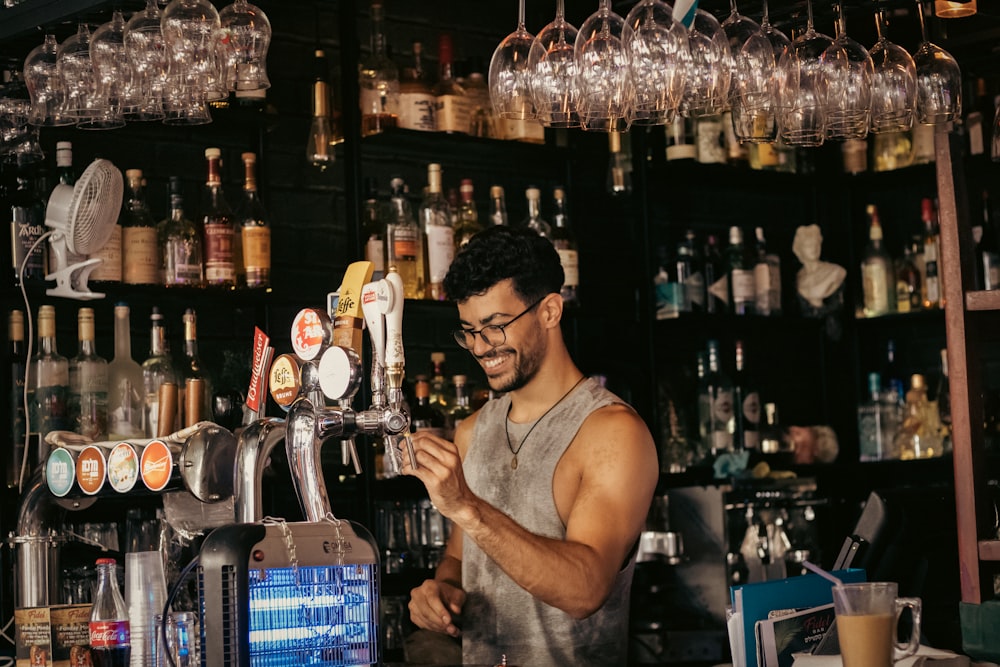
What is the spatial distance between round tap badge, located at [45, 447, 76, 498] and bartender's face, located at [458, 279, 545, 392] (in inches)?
37.0

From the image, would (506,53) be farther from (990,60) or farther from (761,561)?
(761,561)

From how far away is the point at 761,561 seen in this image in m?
4.23

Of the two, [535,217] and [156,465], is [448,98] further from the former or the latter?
[156,465]

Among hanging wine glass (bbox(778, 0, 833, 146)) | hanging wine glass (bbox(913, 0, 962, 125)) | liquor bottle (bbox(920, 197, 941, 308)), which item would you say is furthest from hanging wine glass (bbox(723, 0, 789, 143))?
liquor bottle (bbox(920, 197, 941, 308))

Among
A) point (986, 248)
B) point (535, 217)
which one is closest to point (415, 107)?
point (535, 217)

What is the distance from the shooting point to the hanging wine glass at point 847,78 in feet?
9.05

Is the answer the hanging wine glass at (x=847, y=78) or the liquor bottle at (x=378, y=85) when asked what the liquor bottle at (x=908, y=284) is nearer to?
the liquor bottle at (x=378, y=85)

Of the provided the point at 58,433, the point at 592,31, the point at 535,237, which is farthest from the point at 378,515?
the point at 592,31

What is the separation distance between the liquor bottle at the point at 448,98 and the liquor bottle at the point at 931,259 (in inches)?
63.8

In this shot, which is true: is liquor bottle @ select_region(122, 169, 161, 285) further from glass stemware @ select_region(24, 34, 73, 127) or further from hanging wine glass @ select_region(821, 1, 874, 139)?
hanging wine glass @ select_region(821, 1, 874, 139)

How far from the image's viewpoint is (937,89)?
290 centimetres

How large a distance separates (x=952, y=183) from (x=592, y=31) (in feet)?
2.29

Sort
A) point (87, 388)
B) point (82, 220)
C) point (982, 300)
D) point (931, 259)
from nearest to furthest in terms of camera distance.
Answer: point (982, 300) → point (82, 220) → point (87, 388) → point (931, 259)

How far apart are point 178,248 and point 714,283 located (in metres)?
1.87
